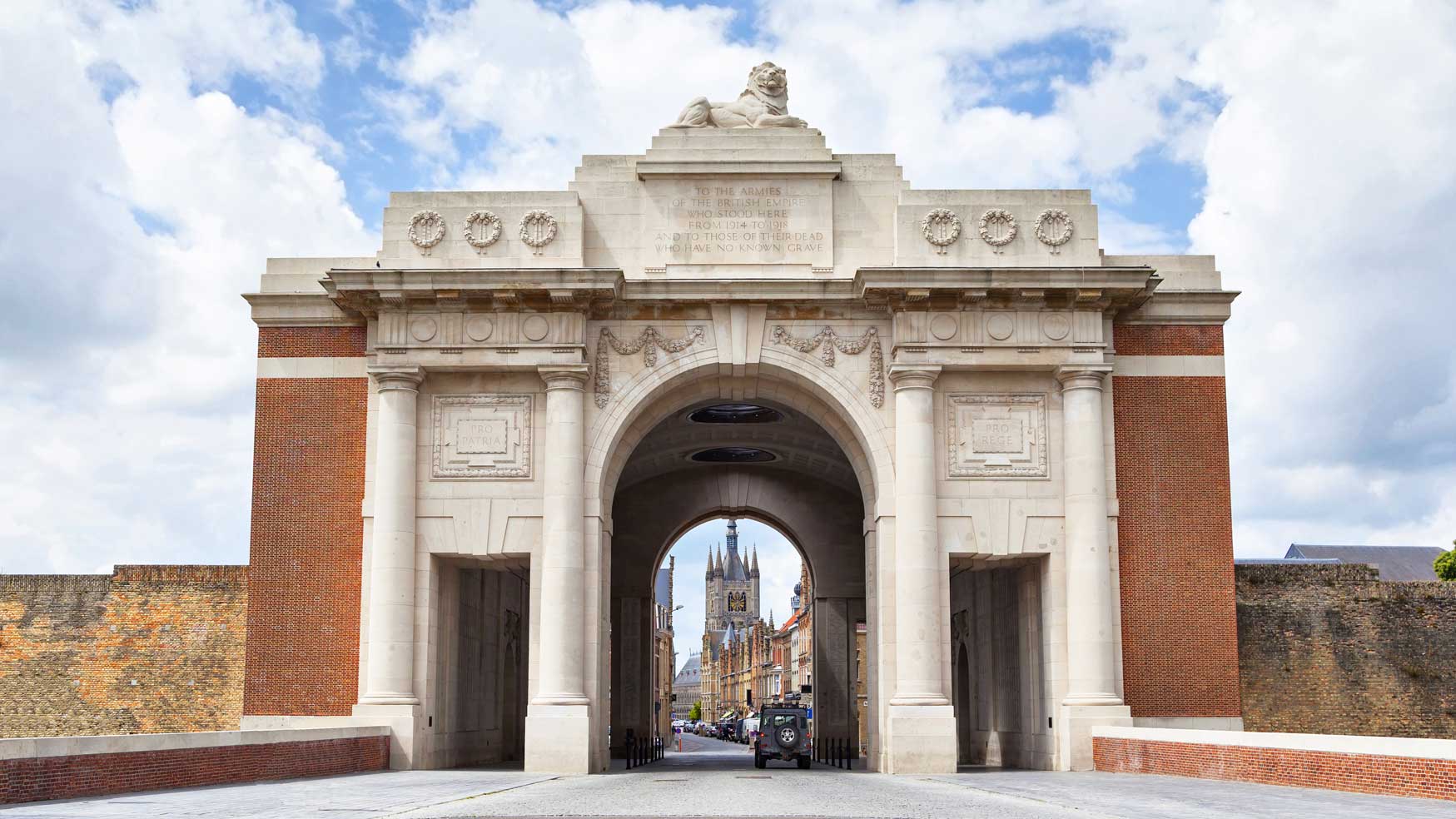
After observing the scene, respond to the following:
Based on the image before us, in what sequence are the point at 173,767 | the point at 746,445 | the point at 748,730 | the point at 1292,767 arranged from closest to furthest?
the point at 1292,767 → the point at 173,767 → the point at 746,445 → the point at 748,730

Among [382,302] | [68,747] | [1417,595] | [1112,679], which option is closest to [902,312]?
[1112,679]

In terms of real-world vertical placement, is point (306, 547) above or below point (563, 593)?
above

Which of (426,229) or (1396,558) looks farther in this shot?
(1396,558)

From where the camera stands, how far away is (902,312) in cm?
3438

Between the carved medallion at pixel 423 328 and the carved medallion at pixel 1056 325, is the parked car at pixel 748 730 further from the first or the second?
the carved medallion at pixel 423 328

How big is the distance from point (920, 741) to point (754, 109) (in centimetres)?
1548

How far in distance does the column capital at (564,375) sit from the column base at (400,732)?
7.95 m

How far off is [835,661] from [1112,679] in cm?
1941

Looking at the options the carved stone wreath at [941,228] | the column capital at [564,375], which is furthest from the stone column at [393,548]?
the carved stone wreath at [941,228]

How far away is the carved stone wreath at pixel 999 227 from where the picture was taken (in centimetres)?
3469

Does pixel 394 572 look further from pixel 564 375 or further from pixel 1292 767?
pixel 1292 767

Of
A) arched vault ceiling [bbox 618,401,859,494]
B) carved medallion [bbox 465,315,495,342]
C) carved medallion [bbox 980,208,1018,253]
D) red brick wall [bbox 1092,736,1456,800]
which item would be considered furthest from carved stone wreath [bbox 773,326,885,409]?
red brick wall [bbox 1092,736,1456,800]

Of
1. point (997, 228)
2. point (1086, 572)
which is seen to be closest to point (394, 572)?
point (1086, 572)

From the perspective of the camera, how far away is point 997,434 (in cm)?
3459
